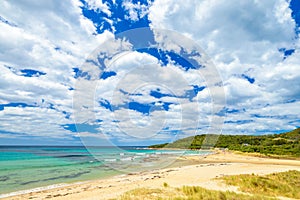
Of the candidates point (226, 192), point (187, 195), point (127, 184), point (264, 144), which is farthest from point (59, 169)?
point (264, 144)

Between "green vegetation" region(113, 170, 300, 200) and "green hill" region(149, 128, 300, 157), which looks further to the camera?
"green hill" region(149, 128, 300, 157)

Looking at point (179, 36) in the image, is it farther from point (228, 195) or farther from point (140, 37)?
point (228, 195)

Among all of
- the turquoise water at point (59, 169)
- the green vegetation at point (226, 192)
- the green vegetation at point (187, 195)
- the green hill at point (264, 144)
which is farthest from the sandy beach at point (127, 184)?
the green hill at point (264, 144)

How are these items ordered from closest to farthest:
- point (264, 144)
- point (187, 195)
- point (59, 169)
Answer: point (187, 195) < point (59, 169) < point (264, 144)

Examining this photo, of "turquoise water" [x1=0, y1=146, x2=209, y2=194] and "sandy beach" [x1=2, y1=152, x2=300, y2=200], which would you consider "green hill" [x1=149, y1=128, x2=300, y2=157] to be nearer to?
"turquoise water" [x1=0, y1=146, x2=209, y2=194]

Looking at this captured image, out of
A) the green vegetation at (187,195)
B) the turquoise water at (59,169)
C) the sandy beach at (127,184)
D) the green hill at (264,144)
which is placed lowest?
the sandy beach at (127,184)

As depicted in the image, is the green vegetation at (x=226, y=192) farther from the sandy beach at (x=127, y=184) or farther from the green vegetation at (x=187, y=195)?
the sandy beach at (x=127, y=184)

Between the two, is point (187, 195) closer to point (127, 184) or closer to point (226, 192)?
point (226, 192)

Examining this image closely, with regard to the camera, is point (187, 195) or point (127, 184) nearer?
point (187, 195)

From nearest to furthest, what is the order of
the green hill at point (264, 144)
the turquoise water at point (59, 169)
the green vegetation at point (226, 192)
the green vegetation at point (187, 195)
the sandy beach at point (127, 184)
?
1. the green vegetation at point (187, 195)
2. the green vegetation at point (226, 192)
3. the sandy beach at point (127, 184)
4. the turquoise water at point (59, 169)
5. the green hill at point (264, 144)

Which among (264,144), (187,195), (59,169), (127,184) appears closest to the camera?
(187,195)

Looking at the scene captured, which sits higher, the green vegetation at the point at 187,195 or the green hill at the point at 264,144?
the green hill at the point at 264,144

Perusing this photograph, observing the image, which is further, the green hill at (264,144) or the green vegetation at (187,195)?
the green hill at (264,144)

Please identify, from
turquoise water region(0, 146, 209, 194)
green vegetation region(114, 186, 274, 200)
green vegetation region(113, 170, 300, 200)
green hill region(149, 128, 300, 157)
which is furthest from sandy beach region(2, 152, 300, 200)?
green hill region(149, 128, 300, 157)
